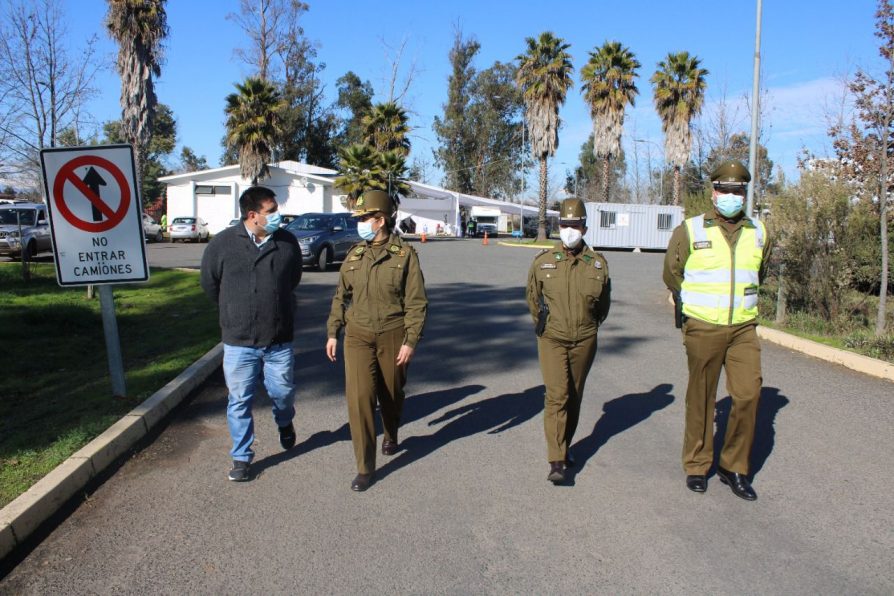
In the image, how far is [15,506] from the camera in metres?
4.00

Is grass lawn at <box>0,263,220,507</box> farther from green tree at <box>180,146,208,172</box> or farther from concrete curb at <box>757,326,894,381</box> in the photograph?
green tree at <box>180,146,208,172</box>

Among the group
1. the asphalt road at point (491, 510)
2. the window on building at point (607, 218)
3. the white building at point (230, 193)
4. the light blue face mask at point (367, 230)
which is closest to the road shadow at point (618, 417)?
the asphalt road at point (491, 510)

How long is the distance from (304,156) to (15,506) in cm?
6444

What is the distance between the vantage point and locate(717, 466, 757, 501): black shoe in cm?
448

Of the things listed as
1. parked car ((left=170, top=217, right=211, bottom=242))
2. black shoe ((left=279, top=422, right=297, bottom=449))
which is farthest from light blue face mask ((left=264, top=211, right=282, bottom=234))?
parked car ((left=170, top=217, right=211, bottom=242))

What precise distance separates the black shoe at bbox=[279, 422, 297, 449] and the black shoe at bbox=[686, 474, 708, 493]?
2.79 meters

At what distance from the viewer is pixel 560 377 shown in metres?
4.66

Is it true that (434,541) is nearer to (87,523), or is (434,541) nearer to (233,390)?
(233,390)

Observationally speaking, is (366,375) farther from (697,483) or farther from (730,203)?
(730,203)

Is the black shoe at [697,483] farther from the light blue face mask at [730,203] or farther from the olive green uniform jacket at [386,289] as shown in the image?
the olive green uniform jacket at [386,289]

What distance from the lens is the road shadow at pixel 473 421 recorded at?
5285 millimetres

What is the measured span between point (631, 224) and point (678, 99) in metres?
7.19

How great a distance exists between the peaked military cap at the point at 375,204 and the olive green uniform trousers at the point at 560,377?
134 cm

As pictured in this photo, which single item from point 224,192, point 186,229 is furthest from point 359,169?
point 186,229
